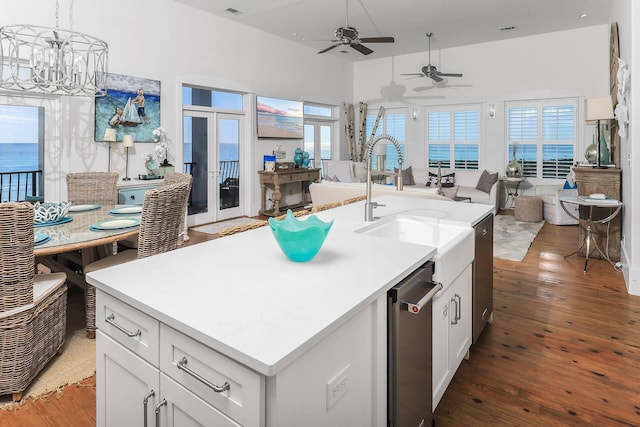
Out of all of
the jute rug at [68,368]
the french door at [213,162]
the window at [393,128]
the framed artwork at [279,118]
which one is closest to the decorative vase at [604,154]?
the window at [393,128]

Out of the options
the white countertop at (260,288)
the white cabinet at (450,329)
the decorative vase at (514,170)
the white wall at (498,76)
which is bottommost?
the white cabinet at (450,329)

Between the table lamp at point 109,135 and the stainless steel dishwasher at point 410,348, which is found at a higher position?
the table lamp at point 109,135

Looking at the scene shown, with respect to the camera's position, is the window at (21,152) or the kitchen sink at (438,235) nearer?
the kitchen sink at (438,235)

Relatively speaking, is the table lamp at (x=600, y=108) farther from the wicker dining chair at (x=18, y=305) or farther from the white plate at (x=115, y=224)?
the wicker dining chair at (x=18, y=305)

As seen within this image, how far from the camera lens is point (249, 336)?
0.88 metres

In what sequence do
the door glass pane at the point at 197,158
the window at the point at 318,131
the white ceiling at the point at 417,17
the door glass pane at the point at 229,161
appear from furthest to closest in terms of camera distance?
the window at the point at 318,131
the door glass pane at the point at 229,161
the door glass pane at the point at 197,158
the white ceiling at the point at 417,17

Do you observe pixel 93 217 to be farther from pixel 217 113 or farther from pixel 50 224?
pixel 217 113

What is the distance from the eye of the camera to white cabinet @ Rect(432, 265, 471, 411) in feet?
5.58

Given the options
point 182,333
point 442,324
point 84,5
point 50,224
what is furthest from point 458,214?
point 84,5

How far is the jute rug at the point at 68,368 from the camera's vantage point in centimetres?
204

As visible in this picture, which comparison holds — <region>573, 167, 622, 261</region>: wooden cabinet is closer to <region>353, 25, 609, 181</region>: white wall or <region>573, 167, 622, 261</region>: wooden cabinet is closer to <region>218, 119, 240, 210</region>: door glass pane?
<region>353, 25, 609, 181</region>: white wall

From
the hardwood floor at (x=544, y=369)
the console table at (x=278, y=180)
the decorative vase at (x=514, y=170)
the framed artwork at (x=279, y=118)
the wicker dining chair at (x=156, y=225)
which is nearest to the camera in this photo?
the hardwood floor at (x=544, y=369)

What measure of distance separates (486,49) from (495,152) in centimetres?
210

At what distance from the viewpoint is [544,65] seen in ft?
24.4
